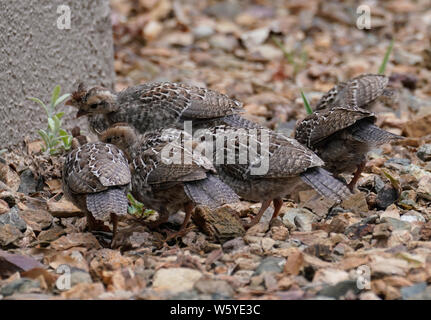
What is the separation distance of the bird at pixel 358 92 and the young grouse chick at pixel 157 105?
1.01 metres

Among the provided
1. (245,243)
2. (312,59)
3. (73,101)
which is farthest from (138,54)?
(245,243)

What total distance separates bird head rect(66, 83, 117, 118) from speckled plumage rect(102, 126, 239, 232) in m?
1.11

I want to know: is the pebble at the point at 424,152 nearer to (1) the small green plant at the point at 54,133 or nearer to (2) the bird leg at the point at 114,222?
(2) the bird leg at the point at 114,222

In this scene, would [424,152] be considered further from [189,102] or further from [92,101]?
[92,101]

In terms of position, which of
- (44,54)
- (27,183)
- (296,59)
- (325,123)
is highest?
(296,59)

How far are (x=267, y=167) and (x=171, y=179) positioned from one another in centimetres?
72

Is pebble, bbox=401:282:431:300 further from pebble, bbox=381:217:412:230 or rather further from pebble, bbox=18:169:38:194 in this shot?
pebble, bbox=18:169:38:194

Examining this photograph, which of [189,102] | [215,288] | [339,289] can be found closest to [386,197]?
[339,289]

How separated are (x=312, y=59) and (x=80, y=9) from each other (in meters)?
3.88

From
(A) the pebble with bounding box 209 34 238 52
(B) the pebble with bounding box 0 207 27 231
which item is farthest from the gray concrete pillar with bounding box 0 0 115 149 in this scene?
(A) the pebble with bounding box 209 34 238 52

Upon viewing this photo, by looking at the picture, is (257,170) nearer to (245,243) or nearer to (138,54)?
(245,243)

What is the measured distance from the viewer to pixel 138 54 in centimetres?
1045

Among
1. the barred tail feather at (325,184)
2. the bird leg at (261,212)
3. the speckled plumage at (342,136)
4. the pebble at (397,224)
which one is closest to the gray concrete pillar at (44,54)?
the bird leg at (261,212)

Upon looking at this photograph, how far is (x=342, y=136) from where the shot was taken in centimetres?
637
